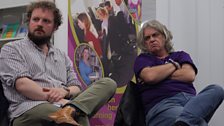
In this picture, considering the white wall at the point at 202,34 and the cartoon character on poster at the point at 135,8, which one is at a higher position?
the cartoon character on poster at the point at 135,8

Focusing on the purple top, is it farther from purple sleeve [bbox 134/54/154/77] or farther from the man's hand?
the man's hand

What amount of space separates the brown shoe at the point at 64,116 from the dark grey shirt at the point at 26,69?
21 cm

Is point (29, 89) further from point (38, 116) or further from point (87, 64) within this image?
point (87, 64)

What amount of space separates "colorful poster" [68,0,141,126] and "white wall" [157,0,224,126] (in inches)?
13.6

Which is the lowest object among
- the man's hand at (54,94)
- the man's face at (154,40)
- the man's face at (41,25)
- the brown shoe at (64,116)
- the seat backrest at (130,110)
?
the seat backrest at (130,110)

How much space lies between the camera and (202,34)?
2896mm

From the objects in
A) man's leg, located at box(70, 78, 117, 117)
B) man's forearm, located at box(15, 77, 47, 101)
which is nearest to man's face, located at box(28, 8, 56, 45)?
man's forearm, located at box(15, 77, 47, 101)

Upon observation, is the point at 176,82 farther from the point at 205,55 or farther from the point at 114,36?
the point at 114,36

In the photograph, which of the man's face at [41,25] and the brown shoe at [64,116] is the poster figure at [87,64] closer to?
the man's face at [41,25]

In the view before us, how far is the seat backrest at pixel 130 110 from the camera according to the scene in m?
2.10

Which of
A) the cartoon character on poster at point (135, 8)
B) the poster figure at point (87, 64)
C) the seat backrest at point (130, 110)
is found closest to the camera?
the seat backrest at point (130, 110)

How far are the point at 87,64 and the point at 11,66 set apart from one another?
1284mm

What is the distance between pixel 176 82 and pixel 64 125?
86 centimetres

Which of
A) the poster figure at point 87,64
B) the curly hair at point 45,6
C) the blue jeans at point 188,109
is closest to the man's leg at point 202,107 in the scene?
the blue jeans at point 188,109
